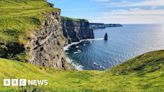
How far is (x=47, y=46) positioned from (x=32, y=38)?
25075 mm

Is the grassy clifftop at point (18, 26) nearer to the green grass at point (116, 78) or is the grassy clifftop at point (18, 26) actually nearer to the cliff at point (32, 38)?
the cliff at point (32, 38)

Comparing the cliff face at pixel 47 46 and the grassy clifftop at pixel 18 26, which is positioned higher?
the grassy clifftop at pixel 18 26

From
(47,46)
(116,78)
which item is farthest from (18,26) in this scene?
(116,78)

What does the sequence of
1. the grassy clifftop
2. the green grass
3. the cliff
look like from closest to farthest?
1. the green grass
2. the cliff
3. the grassy clifftop

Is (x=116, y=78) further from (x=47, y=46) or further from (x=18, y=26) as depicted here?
(x=47, y=46)

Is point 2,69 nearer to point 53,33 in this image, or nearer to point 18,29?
point 18,29

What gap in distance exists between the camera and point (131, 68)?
318 feet

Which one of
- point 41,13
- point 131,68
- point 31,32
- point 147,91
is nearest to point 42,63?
point 31,32

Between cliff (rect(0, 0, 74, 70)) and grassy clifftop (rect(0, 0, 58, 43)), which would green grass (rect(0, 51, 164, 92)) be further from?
grassy clifftop (rect(0, 0, 58, 43))

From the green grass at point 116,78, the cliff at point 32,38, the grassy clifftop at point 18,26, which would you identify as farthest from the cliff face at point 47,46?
the green grass at point 116,78

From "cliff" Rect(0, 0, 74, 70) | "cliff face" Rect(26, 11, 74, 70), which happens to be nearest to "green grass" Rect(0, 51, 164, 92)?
"cliff" Rect(0, 0, 74, 70)

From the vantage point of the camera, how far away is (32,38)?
128 metres

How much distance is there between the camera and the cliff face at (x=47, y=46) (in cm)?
12860

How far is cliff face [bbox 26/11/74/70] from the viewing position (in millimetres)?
128600
